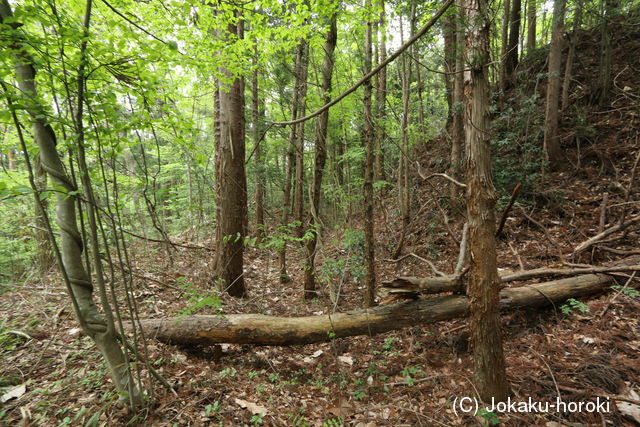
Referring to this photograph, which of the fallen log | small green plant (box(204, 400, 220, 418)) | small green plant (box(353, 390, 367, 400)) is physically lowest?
small green plant (box(353, 390, 367, 400))

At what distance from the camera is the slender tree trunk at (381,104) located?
6.59 meters

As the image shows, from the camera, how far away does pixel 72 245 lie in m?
2.63

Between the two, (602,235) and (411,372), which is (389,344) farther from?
(602,235)

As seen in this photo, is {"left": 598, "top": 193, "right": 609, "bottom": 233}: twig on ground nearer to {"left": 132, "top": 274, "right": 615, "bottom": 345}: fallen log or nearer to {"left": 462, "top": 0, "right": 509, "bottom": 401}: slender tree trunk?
{"left": 132, "top": 274, "right": 615, "bottom": 345}: fallen log

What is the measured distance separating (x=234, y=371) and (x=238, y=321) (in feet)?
2.13

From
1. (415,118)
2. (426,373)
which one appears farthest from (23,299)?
(415,118)

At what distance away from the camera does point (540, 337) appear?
12.9 ft

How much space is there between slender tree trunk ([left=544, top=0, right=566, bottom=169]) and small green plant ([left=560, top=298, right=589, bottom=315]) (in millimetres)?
5205

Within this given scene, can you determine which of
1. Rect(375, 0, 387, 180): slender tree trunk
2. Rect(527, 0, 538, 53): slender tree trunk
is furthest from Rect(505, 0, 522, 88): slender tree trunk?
Rect(375, 0, 387, 180): slender tree trunk

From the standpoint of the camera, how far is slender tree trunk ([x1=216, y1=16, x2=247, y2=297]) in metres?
5.51

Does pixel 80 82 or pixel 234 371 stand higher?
pixel 80 82

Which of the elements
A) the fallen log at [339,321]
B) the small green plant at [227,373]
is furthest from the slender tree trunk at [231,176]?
the small green plant at [227,373]

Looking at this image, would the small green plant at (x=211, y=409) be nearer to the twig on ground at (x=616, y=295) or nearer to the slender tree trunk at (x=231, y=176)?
the slender tree trunk at (x=231, y=176)

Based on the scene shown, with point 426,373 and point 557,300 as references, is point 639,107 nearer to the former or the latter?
point 557,300
